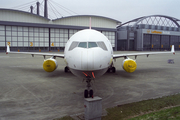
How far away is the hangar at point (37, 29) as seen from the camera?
59344 millimetres

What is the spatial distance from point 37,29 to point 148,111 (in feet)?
210

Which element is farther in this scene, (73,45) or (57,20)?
(57,20)

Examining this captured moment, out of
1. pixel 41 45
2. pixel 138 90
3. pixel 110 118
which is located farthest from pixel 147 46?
pixel 110 118

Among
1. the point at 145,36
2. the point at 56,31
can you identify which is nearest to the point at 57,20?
the point at 56,31

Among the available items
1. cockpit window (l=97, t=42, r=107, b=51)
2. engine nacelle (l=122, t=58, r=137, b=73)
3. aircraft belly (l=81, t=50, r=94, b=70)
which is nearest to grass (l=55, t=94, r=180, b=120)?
aircraft belly (l=81, t=50, r=94, b=70)

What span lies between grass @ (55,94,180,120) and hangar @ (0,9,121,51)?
61.5m

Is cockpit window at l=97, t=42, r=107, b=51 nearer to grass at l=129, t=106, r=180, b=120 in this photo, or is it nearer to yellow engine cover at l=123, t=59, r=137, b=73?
grass at l=129, t=106, r=180, b=120

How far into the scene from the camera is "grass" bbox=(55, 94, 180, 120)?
6.76 m

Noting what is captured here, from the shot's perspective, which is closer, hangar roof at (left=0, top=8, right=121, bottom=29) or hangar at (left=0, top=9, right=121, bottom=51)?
hangar roof at (left=0, top=8, right=121, bottom=29)

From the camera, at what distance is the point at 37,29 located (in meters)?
64.9

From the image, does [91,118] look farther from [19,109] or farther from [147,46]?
[147,46]

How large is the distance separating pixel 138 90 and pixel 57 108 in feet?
20.7

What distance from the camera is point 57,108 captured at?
27.0 feet

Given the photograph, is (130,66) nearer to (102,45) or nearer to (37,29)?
(102,45)
